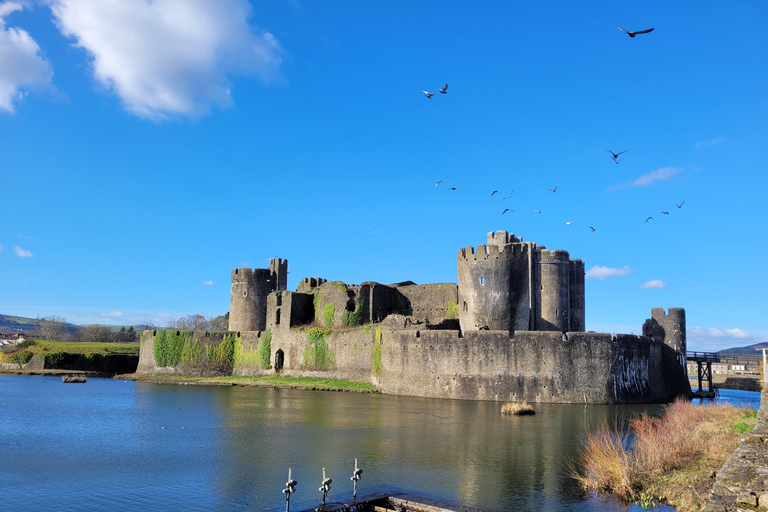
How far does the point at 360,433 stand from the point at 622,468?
11.7 m

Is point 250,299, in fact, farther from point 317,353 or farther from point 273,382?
point 317,353

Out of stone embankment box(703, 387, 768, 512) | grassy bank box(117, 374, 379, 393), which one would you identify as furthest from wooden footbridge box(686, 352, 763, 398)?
stone embankment box(703, 387, 768, 512)

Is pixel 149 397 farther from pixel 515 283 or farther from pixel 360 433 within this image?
pixel 515 283

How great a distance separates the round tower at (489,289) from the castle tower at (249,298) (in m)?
24.1

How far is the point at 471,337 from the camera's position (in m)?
36.8

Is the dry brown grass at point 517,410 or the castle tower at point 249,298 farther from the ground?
the castle tower at point 249,298

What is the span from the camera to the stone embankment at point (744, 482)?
30.5 ft

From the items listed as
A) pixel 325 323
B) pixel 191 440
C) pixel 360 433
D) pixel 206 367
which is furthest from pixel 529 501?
pixel 206 367

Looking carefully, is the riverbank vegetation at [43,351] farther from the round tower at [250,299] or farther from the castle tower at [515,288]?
the castle tower at [515,288]

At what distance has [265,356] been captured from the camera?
2051 inches

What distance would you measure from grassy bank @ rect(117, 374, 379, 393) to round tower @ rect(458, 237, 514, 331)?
8787mm

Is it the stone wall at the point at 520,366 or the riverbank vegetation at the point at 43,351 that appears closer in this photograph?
the stone wall at the point at 520,366

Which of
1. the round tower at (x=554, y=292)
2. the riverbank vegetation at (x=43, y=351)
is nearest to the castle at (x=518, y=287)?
the round tower at (x=554, y=292)

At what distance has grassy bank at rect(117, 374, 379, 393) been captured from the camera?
43.4m
